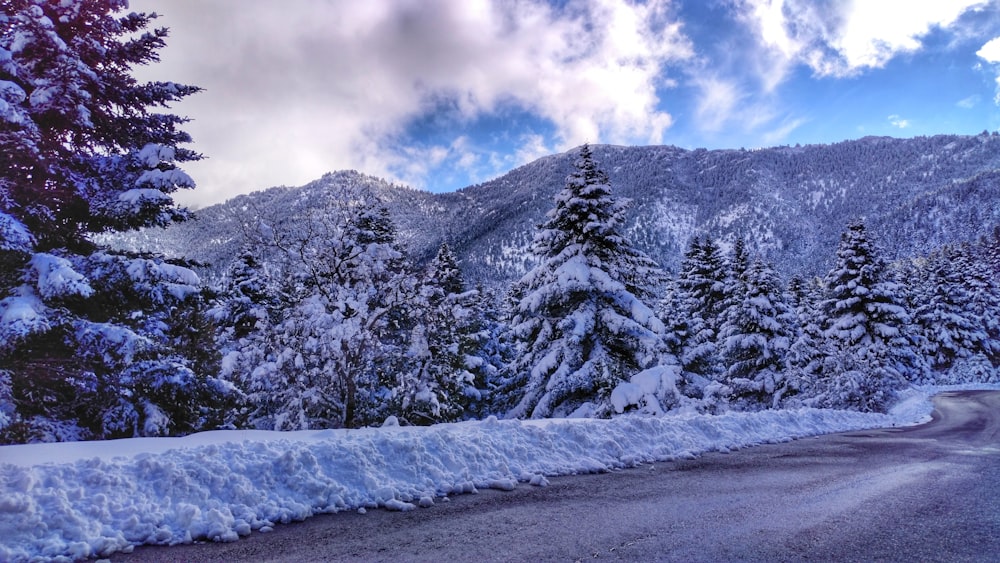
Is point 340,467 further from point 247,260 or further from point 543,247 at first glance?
point 247,260

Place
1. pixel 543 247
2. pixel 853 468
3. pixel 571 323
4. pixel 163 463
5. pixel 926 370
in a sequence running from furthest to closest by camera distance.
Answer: pixel 926 370 → pixel 543 247 → pixel 571 323 → pixel 853 468 → pixel 163 463

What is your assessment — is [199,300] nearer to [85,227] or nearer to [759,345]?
[85,227]

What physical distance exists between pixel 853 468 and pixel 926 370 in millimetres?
43526

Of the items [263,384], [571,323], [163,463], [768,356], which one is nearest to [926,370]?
[768,356]

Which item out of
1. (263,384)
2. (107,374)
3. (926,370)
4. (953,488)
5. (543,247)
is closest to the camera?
(953,488)

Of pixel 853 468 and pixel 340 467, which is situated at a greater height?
pixel 340 467

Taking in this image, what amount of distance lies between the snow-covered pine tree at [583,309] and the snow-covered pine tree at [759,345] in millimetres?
10978

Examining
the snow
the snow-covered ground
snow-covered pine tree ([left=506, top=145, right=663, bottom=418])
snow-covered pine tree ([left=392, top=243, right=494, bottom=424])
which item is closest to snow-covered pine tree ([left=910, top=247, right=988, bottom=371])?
snow-covered pine tree ([left=506, top=145, right=663, bottom=418])

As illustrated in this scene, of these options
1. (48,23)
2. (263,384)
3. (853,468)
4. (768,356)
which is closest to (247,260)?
(263,384)

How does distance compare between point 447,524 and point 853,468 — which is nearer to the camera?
point 447,524

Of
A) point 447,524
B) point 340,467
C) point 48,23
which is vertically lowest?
point 447,524

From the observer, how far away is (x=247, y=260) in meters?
24.3

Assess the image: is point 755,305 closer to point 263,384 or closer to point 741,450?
point 741,450

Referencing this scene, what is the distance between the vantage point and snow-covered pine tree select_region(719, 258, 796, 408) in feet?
82.7
